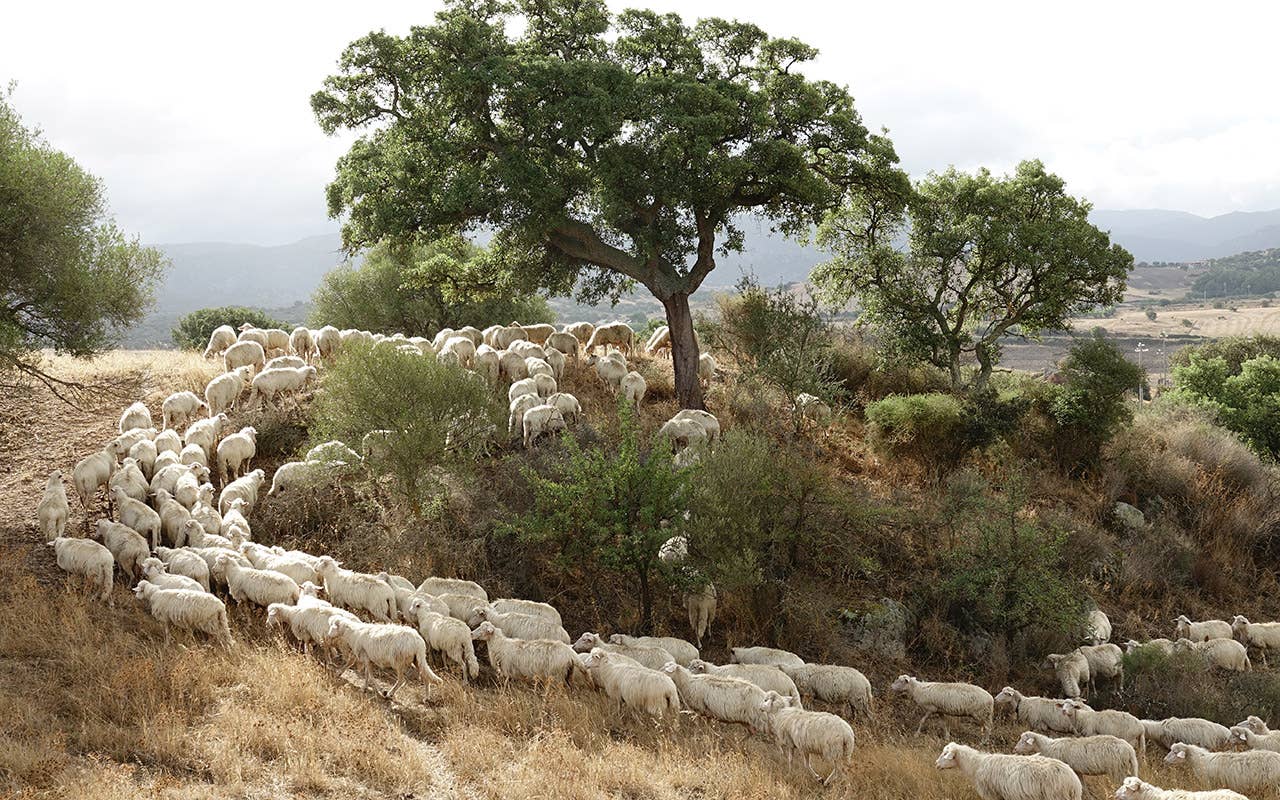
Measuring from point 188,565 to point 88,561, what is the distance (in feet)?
5.23

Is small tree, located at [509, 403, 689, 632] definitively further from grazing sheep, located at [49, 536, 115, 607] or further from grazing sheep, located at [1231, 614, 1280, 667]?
grazing sheep, located at [1231, 614, 1280, 667]

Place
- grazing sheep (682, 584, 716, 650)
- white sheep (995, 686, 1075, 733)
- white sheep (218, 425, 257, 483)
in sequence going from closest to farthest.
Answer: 1. white sheep (995, 686, 1075, 733)
2. grazing sheep (682, 584, 716, 650)
3. white sheep (218, 425, 257, 483)

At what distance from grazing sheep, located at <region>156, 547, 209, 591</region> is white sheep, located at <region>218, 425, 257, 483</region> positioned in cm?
446

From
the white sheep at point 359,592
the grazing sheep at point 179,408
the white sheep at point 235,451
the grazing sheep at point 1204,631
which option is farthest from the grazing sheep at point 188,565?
the grazing sheep at point 1204,631

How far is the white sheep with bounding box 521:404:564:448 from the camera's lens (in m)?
17.5

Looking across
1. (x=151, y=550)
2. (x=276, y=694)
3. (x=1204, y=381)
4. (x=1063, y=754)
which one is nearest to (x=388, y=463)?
(x=151, y=550)

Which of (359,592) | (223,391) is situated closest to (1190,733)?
(359,592)

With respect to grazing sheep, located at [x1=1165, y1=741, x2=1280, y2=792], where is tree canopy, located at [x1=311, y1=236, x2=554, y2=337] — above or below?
above

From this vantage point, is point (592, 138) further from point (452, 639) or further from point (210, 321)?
point (210, 321)

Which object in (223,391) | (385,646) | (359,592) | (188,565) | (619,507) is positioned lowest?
(385,646)

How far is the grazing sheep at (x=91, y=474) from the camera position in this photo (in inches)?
594

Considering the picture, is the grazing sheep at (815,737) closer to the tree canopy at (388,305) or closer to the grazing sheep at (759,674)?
the grazing sheep at (759,674)

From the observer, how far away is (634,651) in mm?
11062

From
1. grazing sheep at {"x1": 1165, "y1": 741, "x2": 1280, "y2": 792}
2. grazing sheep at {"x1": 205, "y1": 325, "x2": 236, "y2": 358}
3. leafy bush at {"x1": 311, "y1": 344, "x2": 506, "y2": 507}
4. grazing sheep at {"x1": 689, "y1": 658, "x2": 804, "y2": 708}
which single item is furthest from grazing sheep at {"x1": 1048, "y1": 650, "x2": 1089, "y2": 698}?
grazing sheep at {"x1": 205, "y1": 325, "x2": 236, "y2": 358}
